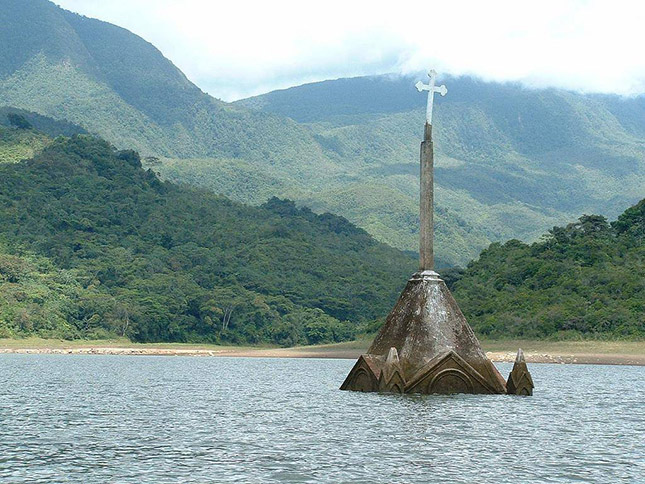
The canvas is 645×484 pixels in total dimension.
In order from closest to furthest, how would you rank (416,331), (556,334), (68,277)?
(416,331) < (556,334) < (68,277)

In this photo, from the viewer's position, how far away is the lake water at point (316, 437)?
2998cm

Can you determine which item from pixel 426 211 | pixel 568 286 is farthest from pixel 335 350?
pixel 426 211

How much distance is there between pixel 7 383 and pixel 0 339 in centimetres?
8781

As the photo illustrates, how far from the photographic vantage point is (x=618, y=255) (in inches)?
5586

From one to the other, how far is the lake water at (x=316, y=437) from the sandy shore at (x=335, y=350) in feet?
176

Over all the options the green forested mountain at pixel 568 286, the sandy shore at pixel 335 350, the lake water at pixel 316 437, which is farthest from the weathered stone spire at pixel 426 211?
the green forested mountain at pixel 568 286

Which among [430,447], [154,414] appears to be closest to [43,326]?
[154,414]

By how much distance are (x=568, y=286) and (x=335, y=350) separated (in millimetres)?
41762

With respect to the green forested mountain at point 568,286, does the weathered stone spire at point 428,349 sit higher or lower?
lower

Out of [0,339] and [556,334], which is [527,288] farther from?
[0,339]

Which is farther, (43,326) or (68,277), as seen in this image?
(68,277)

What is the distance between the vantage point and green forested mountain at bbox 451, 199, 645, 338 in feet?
404

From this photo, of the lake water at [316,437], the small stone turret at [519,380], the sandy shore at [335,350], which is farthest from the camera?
the sandy shore at [335,350]

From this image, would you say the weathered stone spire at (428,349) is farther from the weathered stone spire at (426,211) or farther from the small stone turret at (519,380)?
the small stone turret at (519,380)
